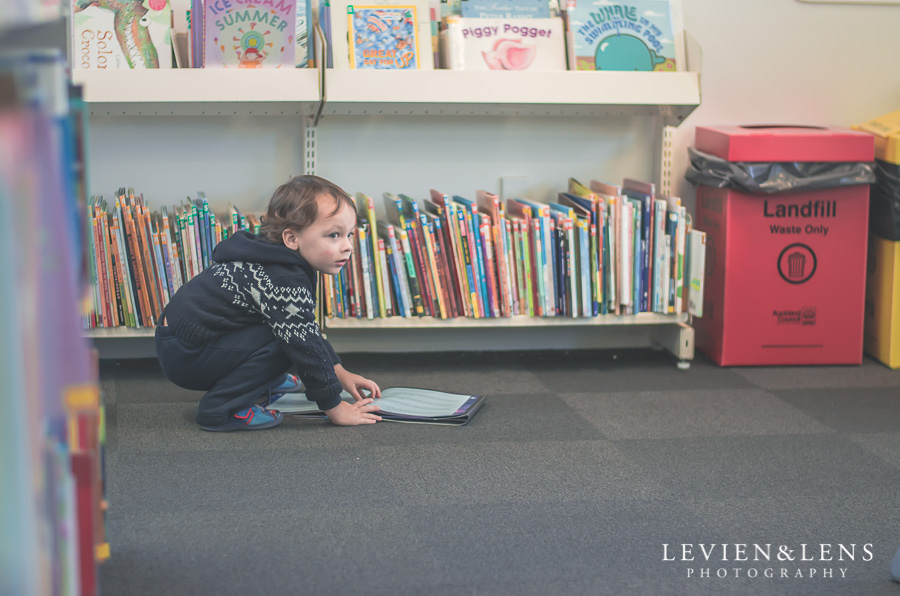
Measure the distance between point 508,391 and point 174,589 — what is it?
4.16 ft

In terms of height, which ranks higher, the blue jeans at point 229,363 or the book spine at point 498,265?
the book spine at point 498,265

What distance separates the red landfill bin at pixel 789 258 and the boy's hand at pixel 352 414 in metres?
1.16

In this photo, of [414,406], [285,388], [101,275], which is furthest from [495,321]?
[101,275]

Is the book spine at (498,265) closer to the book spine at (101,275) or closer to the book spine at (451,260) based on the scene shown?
the book spine at (451,260)

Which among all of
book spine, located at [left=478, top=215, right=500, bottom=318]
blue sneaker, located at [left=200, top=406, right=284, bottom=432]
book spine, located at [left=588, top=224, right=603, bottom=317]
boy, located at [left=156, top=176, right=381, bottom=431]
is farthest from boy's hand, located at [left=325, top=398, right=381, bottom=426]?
book spine, located at [left=588, top=224, right=603, bottom=317]

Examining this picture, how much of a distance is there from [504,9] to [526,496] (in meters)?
1.51

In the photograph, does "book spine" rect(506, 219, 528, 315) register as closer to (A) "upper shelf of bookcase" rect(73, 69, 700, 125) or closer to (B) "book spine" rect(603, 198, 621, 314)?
(B) "book spine" rect(603, 198, 621, 314)

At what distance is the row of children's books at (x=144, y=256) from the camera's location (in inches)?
93.4

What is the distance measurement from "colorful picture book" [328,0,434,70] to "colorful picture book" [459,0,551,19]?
15 cm

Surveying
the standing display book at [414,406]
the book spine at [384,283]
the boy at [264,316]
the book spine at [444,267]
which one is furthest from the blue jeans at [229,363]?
the book spine at [444,267]

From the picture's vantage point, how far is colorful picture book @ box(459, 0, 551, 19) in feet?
8.51

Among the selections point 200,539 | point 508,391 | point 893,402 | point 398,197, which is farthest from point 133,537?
point 893,402

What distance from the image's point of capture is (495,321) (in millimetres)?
2566

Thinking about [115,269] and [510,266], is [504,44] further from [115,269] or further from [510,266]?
[115,269]
